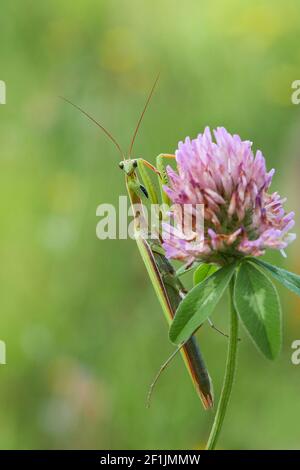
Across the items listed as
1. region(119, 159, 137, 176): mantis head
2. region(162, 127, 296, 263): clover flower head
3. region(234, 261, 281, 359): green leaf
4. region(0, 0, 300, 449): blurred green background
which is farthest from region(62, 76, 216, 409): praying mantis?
region(0, 0, 300, 449): blurred green background

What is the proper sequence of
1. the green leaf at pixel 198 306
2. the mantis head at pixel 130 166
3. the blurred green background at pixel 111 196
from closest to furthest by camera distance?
the green leaf at pixel 198 306 → the mantis head at pixel 130 166 → the blurred green background at pixel 111 196

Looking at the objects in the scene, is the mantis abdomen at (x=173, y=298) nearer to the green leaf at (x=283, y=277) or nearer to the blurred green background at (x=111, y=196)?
the green leaf at (x=283, y=277)

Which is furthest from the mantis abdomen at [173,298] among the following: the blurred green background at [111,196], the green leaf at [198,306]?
the blurred green background at [111,196]

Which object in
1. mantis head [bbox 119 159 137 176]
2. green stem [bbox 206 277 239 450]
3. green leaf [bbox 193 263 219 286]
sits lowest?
green stem [bbox 206 277 239 450]

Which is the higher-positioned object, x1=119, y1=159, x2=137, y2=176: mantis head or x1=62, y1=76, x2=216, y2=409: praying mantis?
x1=119, y1=159, x2=137, y2=176: mantis head

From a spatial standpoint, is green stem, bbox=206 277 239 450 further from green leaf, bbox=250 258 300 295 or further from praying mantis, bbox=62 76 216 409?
praying mantis, bbox=62 76 216 409

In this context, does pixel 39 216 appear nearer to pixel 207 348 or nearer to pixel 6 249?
pixel 6 249
